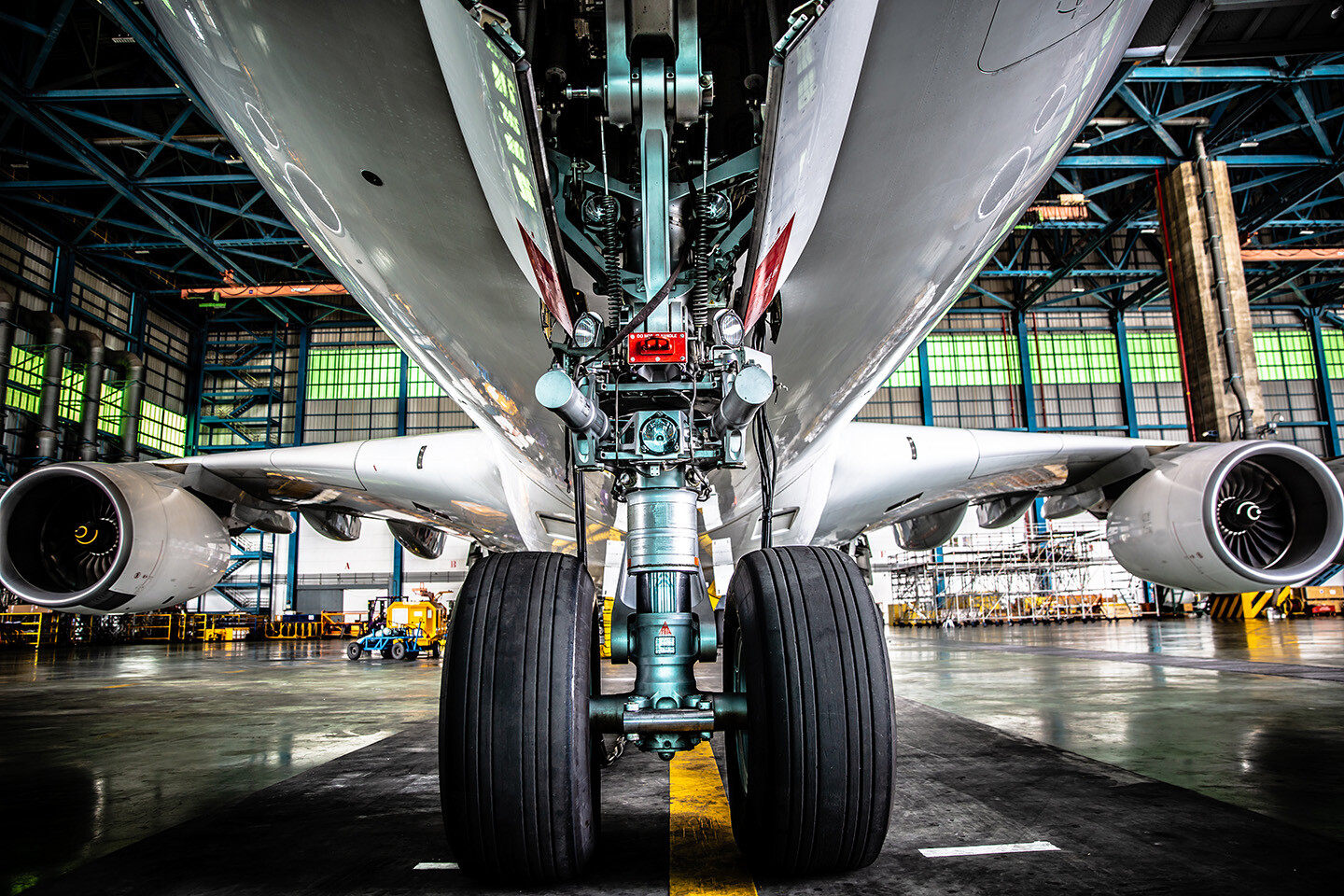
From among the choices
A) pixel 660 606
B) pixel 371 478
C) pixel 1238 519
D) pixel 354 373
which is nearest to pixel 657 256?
pixel 660 606

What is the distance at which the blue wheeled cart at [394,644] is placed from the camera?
14875 millimetres

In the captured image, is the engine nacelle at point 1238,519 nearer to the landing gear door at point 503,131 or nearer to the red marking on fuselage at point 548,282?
the red marking on fuselage at point 548,282

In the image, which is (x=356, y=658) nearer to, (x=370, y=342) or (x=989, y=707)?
(x=989, y=707)

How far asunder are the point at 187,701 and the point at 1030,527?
28.6 meters

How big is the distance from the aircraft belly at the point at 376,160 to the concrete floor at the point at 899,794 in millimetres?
1651

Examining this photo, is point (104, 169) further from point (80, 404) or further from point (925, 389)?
point (925, 389)

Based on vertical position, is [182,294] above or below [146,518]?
above

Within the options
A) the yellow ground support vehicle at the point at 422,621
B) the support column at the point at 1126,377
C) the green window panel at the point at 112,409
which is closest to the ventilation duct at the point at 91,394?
the green window panel at the point at 112,409

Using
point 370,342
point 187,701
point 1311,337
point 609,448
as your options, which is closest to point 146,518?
point 187,701

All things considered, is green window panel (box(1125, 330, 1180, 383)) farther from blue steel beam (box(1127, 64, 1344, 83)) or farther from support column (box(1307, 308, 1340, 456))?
blue steel beam (box(1127, 64, 1344, 83))

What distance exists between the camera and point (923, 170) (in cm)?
212

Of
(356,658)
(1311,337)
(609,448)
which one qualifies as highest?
(1311,337)

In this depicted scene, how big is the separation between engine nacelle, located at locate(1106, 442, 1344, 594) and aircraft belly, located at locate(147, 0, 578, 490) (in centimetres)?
433

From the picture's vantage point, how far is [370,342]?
32312mm
